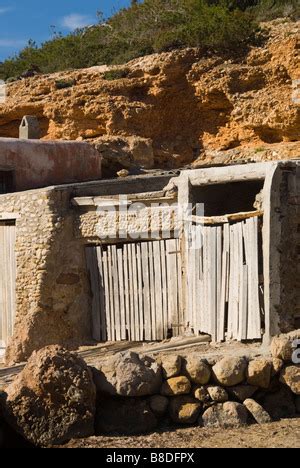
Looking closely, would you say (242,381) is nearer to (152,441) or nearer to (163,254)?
(152,441)

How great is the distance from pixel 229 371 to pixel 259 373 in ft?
1.16

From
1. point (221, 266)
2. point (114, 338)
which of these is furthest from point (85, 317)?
point (221, 266)

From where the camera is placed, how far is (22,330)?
40.5ft

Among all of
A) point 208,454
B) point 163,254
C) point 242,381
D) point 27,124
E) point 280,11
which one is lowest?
point 208,454

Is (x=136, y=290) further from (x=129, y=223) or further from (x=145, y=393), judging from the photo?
(x=145, y=393)

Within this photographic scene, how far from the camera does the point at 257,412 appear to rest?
7.96 metres

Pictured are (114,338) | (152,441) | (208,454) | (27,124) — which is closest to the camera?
(208,454)

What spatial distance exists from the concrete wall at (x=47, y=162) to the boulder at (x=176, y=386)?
8.43 metres

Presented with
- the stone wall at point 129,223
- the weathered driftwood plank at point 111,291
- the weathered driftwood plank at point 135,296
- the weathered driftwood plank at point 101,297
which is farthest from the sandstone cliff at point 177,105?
the weathered driftwood plank at point 135,296

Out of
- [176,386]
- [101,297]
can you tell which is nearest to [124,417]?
[176,386]

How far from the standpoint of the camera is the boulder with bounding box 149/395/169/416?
7867 millimetres

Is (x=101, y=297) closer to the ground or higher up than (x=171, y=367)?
higher up

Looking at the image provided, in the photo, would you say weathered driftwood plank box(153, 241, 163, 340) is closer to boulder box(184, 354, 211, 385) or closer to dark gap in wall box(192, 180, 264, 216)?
dark gap in wall box(192, 180, 264, 216)

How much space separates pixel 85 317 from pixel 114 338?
73 cm
